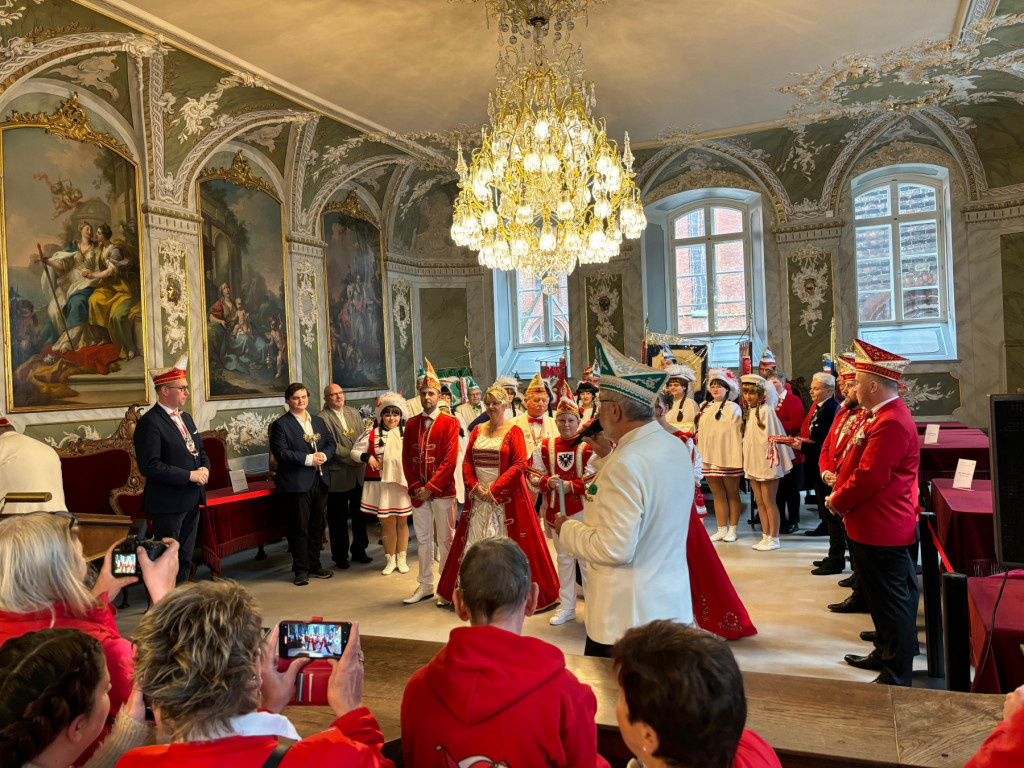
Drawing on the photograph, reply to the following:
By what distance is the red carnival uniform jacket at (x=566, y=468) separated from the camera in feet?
17.5

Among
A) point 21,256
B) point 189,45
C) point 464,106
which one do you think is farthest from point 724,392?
point 21,256

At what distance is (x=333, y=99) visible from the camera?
9.06 meters

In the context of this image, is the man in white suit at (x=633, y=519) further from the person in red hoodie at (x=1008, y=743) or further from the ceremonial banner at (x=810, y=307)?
the ceremonial banner at (x=810, y=307)

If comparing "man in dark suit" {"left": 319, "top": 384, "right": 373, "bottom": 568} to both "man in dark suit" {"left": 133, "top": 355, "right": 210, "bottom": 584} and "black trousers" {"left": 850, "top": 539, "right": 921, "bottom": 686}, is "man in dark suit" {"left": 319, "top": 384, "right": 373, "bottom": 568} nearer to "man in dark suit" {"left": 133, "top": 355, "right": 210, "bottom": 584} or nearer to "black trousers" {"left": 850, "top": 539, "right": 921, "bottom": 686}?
"man in dark suit" {"left": 133, "top": 355, "right": 210, "bottom": 584}

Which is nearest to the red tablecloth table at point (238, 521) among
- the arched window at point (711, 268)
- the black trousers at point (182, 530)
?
the black trousers at point (182, 530)

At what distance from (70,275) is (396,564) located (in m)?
4.32

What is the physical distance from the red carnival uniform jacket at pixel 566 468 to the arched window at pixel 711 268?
787cm

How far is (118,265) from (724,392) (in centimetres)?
661

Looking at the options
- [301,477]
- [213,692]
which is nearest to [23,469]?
[301,477]

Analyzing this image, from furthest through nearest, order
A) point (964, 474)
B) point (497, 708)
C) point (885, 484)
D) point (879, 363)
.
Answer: point (964, 474), point (879, 363), point (885, 484), point (497, 708)

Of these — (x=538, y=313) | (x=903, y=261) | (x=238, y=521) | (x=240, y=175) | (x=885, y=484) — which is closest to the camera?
(x=885, y=484)

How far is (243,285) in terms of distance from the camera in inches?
381

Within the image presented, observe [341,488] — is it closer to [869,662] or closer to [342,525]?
[342,525]

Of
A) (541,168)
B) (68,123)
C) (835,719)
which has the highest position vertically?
(68,123)
